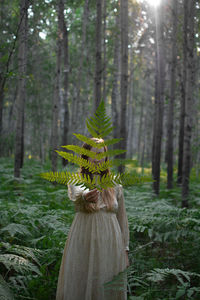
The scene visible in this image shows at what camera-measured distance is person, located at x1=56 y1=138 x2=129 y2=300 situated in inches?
95.1

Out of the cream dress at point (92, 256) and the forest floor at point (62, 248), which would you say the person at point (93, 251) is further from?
the forest floor at point (62, 248)

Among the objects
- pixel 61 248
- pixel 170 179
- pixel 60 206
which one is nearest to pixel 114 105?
pixel 170 179

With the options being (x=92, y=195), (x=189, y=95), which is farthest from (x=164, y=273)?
(x=189, y=95)

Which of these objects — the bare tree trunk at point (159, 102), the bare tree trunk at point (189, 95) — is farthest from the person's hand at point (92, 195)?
the bare tree trunk at point (159, 102)

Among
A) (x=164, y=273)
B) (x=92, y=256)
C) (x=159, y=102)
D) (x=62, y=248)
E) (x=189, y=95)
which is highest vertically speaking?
(x=159, y=102)

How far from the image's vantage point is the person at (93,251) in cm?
242

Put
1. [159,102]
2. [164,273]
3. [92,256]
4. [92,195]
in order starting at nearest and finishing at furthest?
[92,195]
[92,256]
[164,273]
[159,102]

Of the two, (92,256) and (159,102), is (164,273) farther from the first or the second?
(159,102)

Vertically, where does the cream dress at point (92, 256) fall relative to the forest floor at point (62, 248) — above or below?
above

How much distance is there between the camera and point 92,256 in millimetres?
2426

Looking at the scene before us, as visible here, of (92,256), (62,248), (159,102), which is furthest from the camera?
(159,102)

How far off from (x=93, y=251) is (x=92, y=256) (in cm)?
4

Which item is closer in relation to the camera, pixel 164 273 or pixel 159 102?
pixel 164 273

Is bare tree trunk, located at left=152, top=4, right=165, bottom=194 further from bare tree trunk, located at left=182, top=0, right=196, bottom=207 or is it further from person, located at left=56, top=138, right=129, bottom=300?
person, located at left=56, top=138, right=129, bottom=300
